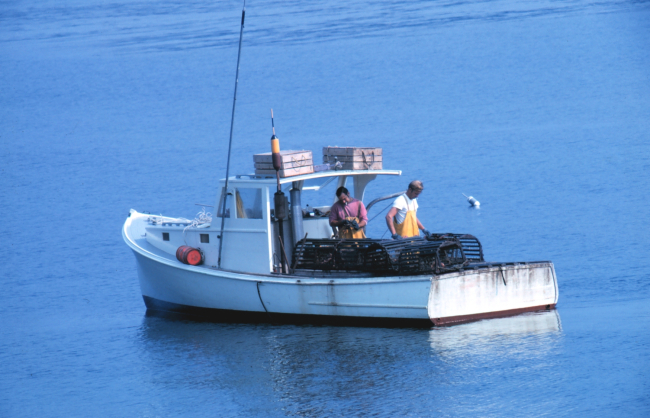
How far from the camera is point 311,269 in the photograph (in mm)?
14383

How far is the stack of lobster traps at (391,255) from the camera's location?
13.4m

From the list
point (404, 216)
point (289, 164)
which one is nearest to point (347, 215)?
point (404, 216)

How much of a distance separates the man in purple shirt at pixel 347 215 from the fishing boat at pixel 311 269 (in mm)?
348

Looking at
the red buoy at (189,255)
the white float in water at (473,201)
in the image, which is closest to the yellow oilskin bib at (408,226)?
the red buoy at (189,255)

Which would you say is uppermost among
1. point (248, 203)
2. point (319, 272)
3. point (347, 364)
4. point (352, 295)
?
point (248, 203)

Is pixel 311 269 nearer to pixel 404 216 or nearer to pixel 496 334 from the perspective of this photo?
pixel 404 216

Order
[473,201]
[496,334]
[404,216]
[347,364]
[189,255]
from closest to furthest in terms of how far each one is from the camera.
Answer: [347,364]
[496,334]
[404,216]
[189,255]
[473,201]

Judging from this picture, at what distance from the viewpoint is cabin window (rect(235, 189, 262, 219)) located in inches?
581

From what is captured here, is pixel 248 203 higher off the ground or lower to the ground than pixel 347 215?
higher

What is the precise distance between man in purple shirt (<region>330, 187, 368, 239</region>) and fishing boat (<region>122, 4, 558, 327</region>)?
348 millimetres

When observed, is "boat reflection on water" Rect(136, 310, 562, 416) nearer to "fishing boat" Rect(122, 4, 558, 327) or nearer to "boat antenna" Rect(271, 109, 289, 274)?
"fishing boat" Rect(122, 4, 558, 327)

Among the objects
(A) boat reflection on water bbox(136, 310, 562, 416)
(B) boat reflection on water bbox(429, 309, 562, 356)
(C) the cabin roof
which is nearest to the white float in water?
(C) the cabin roof

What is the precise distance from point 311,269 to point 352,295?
0.89 meters

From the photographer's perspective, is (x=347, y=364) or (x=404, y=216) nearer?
(x=347, y=364)
